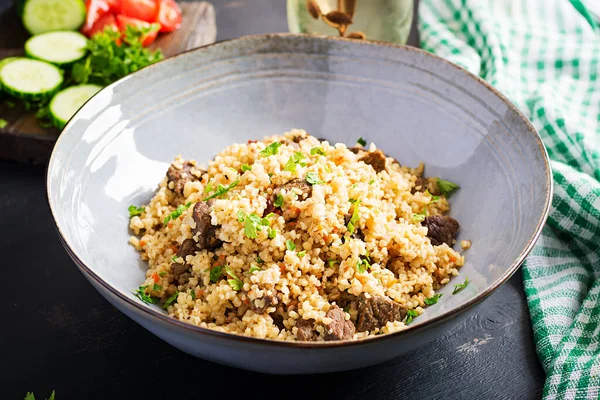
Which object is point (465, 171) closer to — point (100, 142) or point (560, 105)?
point (560, 105)

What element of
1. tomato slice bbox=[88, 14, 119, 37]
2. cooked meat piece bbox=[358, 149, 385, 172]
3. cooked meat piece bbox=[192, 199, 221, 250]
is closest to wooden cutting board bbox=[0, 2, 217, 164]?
tomato slice bbox=[88, 14, 119, 37]

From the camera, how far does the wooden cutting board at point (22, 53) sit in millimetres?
4590

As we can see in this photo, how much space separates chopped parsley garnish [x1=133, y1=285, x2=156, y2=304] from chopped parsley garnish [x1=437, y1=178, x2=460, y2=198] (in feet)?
5.79

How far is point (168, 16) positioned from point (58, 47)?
39.3 inches

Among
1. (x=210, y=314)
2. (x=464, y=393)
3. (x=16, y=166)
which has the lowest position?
(x=16, y=166)

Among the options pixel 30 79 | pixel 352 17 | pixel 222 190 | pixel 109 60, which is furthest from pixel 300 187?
pixel 30 79

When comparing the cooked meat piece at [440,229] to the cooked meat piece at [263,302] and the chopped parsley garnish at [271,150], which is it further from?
A: the cooked meat piece at [263,302]

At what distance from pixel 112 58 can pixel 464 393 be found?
3583mm

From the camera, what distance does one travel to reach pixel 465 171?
375 centimetres

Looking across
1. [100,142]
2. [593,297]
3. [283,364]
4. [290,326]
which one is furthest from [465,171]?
[100,142]

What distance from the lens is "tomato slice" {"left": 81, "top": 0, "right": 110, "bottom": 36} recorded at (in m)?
5.62

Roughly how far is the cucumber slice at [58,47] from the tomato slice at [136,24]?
0.35 metres

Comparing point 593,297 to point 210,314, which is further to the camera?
point 593,297

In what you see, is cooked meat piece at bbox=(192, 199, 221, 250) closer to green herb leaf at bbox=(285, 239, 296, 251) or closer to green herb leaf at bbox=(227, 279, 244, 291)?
green herb leaf at bbox=(227, 279, 244, 291)
